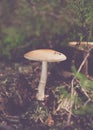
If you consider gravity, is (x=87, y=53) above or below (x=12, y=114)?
above

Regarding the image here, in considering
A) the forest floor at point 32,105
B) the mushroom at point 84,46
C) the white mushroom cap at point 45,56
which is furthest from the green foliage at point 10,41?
the white mushroom cap at point 45,56

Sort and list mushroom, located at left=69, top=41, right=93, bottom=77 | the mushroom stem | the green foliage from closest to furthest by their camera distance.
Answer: the mushroom stem, mushroom, located at left=69, top=41, right=93, bottom=77, the green foliage

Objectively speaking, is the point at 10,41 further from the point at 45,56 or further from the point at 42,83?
the point at 45,56

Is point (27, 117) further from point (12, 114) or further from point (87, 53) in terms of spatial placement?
point (87, 53)

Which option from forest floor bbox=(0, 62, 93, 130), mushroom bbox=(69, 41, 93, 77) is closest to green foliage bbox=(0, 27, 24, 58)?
forest floor bbox=(0, 62, 93, 130)

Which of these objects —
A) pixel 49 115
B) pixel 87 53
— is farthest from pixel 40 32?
pixel 49 115

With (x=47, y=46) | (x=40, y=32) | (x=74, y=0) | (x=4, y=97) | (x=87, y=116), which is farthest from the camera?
(x=40, y=32)

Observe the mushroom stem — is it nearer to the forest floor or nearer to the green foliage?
the forest floor

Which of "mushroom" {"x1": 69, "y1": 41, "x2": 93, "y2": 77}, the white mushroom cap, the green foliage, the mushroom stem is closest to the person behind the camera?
the white mushroom cap
